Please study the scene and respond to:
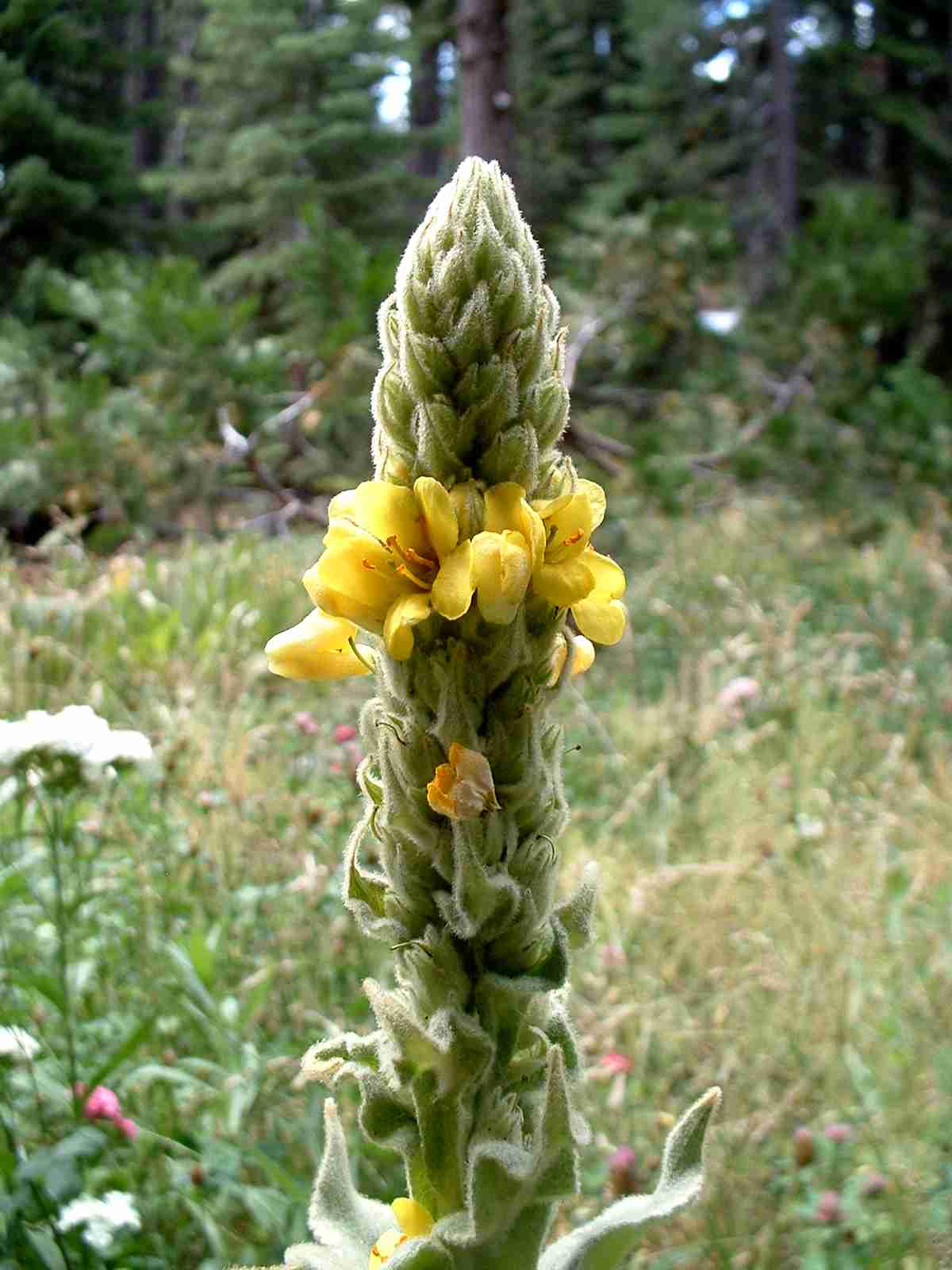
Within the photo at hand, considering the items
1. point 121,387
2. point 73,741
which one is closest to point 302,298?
point 121,387

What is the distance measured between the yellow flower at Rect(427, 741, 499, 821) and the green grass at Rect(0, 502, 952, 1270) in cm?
111

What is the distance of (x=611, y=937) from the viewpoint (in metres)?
2.76

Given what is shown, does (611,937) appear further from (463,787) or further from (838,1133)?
(463,787)

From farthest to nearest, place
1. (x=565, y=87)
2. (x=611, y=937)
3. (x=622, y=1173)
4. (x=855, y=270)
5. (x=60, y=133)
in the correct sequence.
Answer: (x=565, y=87), (x=855, y=270), (x=60, y=133), (x=611, y=937), (x=622, y=1173)

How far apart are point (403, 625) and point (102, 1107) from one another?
1.22 meters

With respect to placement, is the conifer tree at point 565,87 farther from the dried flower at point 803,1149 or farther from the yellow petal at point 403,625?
the yellow petal at point 403,625

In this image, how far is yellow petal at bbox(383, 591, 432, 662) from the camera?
91 cm

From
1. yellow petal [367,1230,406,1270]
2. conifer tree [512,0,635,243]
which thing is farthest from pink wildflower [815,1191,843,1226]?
conifer tree [512,0,635,243]

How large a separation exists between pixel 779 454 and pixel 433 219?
21.6 feet

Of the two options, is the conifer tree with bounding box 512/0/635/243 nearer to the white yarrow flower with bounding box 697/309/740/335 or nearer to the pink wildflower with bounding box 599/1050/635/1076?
the white yarrow flower with bounding box 697/309/740/335

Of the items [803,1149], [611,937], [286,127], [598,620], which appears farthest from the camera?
[286,127]

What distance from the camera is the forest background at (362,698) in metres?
1.95

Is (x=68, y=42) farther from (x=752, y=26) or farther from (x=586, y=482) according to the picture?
(x=752, y=26)

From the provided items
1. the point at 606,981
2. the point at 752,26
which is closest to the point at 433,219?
the point at 606,981
